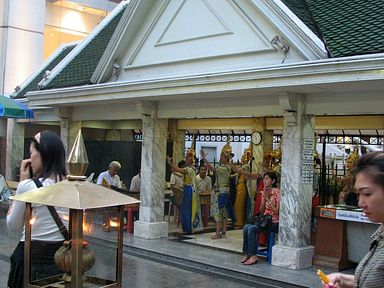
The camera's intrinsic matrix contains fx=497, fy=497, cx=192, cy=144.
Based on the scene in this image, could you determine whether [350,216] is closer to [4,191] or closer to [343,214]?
[343,214]

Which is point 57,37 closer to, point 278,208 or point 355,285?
point 278,208

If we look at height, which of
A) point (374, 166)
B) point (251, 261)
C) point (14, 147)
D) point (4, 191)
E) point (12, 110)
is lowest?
point (251, 261)

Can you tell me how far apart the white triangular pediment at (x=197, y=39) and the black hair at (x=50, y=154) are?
17.9ft

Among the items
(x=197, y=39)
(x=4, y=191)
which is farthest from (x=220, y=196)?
(x=4, y=191)

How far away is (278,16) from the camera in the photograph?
321 inches

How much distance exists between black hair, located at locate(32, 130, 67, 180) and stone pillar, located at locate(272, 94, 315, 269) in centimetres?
545

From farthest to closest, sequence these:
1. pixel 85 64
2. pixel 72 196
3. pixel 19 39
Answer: pixel 19 39
pixel 85 64
pixel 72 196

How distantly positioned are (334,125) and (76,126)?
6729 millimetres

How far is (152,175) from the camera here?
1079 cm

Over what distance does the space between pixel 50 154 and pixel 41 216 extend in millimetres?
421

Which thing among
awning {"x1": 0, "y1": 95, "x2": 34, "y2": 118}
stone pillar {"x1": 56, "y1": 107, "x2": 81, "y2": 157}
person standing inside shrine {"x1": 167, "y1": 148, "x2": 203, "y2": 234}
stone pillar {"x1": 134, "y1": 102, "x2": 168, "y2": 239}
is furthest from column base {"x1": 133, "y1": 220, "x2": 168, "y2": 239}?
awning {"x1": 0, "y1": 95, "x2": 34, "y2": 118}

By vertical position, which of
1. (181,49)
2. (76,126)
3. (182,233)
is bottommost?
(182,233)

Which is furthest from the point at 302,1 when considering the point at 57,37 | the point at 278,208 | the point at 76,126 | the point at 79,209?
the point at 57,37

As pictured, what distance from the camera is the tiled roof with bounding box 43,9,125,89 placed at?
12344mm
